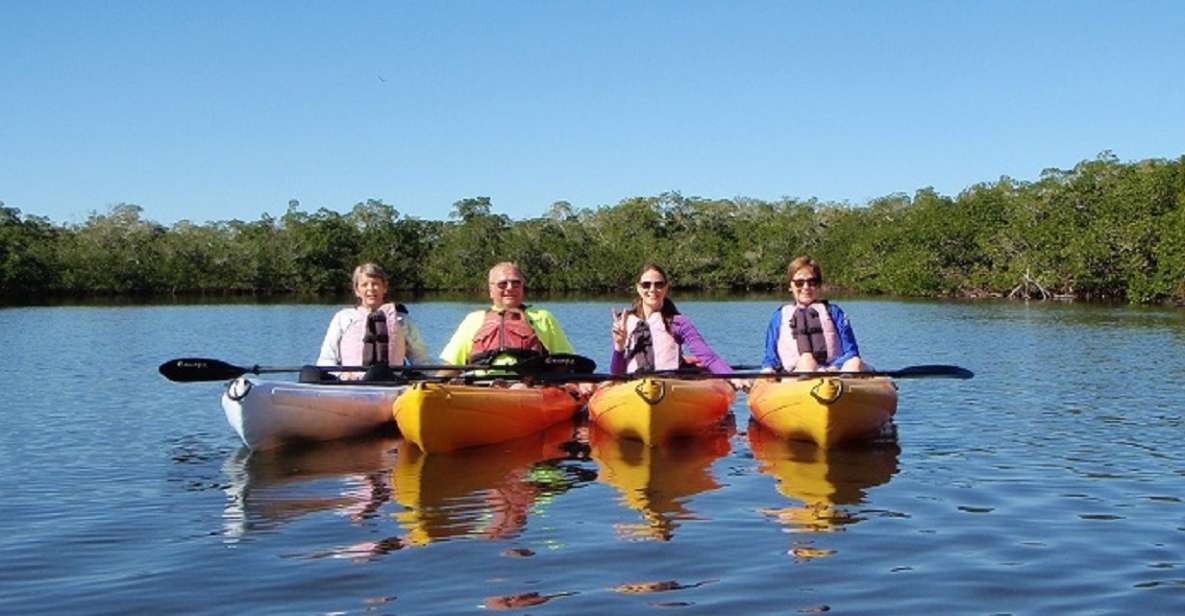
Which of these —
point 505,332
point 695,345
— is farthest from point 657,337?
point 505,332

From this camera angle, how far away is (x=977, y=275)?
5622 centimetres

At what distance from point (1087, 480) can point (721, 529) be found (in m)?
3.05

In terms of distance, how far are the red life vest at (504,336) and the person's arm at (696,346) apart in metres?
1.18

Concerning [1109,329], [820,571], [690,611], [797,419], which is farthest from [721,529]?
[1109,329]

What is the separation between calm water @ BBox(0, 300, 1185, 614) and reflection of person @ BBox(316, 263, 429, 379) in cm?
84

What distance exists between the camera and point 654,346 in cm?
1015

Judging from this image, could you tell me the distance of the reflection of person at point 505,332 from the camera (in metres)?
9.89

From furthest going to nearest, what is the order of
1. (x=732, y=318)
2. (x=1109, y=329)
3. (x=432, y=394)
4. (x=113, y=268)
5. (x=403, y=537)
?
(x=113, y=268) < (x=732, y=318) < (x=1109, y=329) < (x=432, y=394) < (x=403, y=537)

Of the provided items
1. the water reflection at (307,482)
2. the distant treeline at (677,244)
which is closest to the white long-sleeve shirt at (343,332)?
the water reflection at (307,482)

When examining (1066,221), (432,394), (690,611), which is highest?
(1066,221)

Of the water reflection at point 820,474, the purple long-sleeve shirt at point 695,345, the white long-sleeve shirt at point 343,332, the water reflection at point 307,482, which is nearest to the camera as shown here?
the water reflection at point 820,474

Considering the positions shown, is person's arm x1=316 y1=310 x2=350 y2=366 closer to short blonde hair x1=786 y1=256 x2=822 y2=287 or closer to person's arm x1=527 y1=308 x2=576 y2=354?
person's arm x1=527 y1=308 x2=576 y2=354

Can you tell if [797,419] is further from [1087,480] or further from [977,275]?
[977,275]

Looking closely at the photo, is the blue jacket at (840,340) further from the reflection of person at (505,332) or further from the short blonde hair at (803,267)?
the reflection of person at (505,332)
